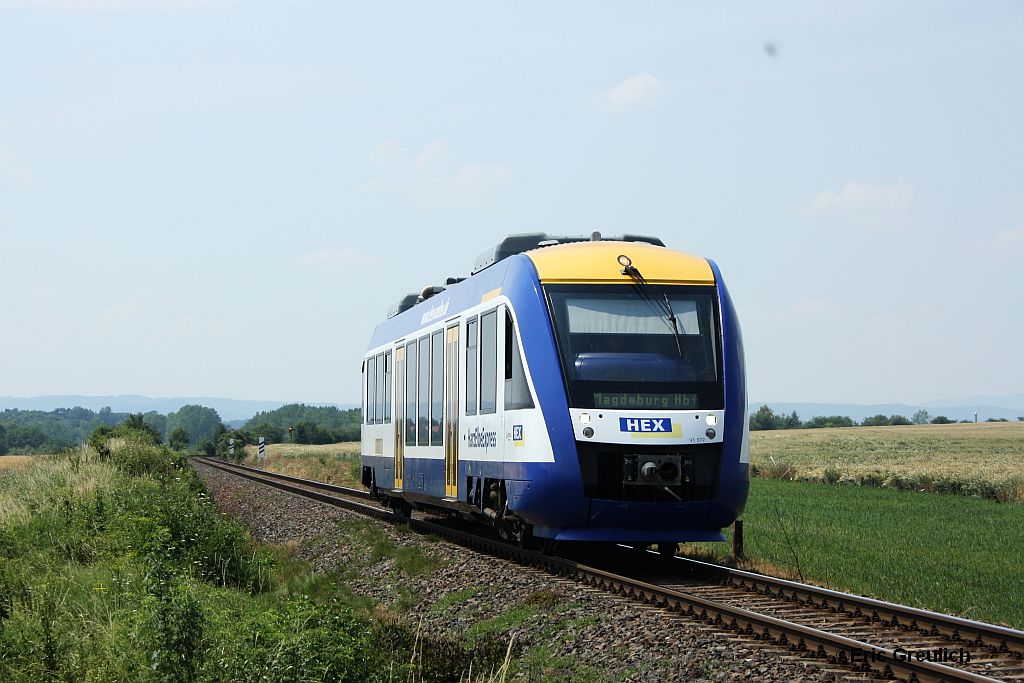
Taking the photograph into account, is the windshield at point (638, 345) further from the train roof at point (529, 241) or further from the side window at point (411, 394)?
the side window at point (411, 394)

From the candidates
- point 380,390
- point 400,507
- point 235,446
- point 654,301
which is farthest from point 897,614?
point 235,446

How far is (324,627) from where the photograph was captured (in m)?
9.68

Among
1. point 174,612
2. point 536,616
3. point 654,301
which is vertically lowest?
point 536,616

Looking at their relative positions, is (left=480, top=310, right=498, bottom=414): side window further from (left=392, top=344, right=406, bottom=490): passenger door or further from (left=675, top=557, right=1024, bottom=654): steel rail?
(left=392, top=344, right=406, bottom=490): passenger door

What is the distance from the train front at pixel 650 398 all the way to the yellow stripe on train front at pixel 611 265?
0.02 meters

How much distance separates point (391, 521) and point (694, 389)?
1064 centimetres

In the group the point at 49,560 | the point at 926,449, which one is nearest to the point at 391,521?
the point at 49,560

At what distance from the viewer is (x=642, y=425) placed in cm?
1342

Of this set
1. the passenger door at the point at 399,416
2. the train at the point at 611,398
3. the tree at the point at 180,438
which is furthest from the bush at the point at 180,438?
the train at the point at 611,398

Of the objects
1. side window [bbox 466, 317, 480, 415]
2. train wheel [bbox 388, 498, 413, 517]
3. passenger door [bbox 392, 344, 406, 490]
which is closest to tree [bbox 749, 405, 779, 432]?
train wheel [bbox 388, 498, 413, 517]

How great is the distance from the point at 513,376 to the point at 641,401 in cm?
175

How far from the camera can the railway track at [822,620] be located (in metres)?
8.80

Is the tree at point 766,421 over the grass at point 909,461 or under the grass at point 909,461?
over

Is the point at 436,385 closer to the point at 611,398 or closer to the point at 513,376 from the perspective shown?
the point at 513,376
